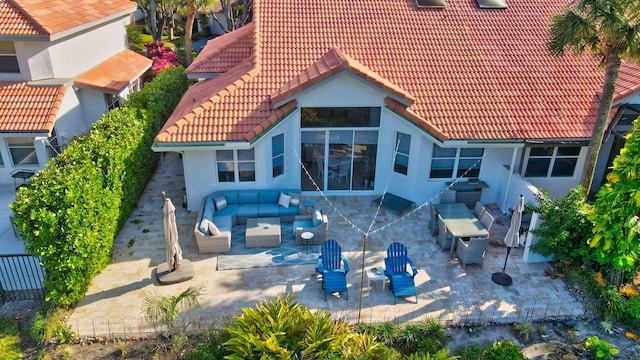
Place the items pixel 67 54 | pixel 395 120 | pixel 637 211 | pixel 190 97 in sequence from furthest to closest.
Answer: pixel 67 54 → pixel 190 97 → pixel 395 120 → pixel 637 211

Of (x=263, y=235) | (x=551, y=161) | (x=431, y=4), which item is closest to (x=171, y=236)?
(x=263, y=235)

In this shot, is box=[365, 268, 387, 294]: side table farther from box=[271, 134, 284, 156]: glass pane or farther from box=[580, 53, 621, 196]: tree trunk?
box=[580, 53, 621, 196]: tree trunk

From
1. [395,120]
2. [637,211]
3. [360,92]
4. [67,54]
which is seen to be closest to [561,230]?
[637,211]

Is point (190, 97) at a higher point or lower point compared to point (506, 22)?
lower

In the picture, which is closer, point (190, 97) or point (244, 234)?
point (244, 234)

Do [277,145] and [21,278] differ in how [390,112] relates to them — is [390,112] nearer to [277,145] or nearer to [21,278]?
[277,145]

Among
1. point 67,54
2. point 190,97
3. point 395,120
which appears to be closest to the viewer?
point 395,120

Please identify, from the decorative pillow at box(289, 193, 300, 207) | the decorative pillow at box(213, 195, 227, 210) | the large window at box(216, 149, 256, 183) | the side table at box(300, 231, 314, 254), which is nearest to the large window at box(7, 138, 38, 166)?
the large window at box(216, 149, 256, 183)

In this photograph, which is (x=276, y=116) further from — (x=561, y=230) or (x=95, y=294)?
(x=561, y=230)
